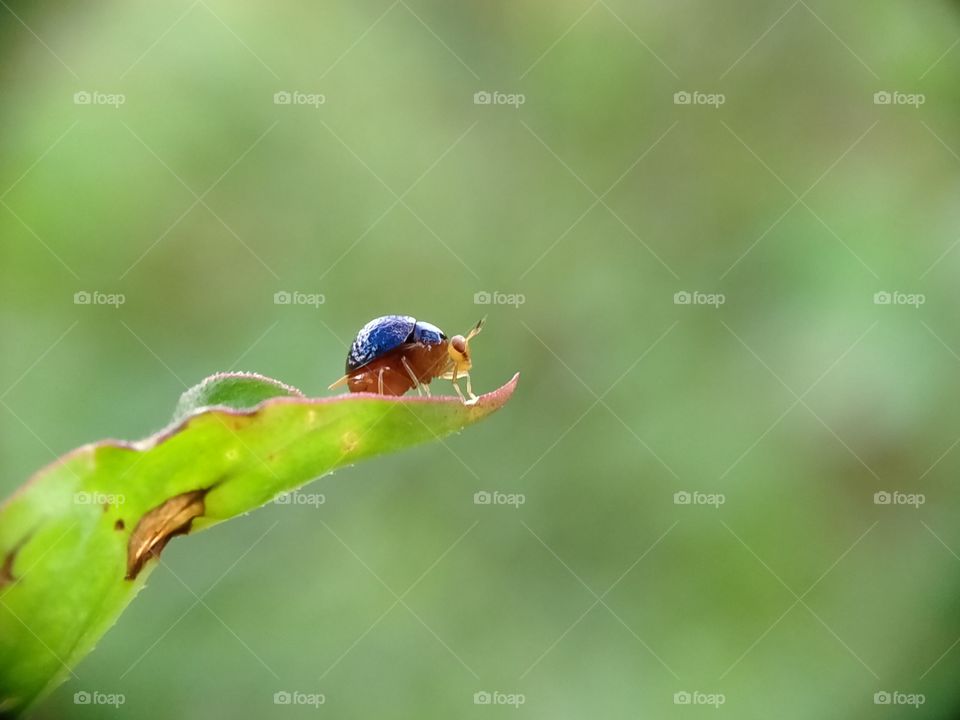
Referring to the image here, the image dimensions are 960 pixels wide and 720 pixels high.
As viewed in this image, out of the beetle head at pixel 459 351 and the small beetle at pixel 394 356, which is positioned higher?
the beetle head at pixel 459 351

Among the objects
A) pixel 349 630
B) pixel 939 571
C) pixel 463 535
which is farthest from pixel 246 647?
pixel 939 571

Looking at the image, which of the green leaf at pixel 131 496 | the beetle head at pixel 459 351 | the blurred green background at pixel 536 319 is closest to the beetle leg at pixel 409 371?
the beetle head at pixel 459 351

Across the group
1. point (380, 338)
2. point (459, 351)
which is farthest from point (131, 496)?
point (459, 351)

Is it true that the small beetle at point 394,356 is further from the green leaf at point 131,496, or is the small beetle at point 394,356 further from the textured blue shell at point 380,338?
the green leaf at point 131,496

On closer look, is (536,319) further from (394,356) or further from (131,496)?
(131,496)

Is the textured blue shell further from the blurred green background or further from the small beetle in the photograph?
the blurred green background

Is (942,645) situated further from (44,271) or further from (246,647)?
(44,271)

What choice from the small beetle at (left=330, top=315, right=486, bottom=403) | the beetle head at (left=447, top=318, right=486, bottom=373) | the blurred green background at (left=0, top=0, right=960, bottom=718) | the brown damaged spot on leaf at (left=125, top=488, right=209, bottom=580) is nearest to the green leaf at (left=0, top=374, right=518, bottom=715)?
the brown damaged spot on leaf at (left=125, top=488, right=209, bottom=580)
